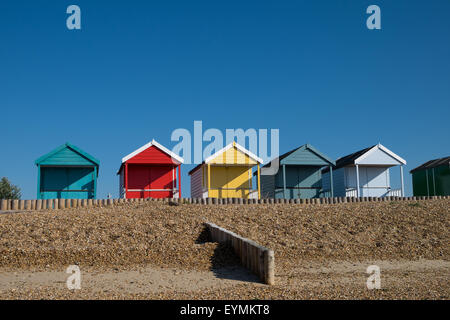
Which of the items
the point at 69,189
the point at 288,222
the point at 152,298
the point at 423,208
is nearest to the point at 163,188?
the point at 69,189

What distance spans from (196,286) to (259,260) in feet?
4.31

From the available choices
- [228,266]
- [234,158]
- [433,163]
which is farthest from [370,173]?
[228,266]

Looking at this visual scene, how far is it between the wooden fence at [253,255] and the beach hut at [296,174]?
13846 millimetres

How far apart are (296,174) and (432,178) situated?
1092cm

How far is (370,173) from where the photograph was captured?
88.6 feet

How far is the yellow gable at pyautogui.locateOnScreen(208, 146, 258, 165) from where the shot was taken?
76.6 ft

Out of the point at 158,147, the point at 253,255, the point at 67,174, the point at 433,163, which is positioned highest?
the point at 158,147

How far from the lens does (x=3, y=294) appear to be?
7023 millimetres

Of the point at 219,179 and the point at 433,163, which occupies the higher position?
the point at 433,163

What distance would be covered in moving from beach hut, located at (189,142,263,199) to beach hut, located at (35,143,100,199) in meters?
6.15

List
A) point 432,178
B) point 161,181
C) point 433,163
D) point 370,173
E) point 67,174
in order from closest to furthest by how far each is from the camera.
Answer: point 67,174 → point 161,181 → point 370,173 → point 432,178 → point 433,163

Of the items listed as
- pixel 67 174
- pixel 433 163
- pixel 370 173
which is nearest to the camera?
pixel 67 174

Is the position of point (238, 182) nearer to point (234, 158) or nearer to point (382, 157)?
point (234, 158)

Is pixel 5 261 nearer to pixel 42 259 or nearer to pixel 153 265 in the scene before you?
pixel 42 259
